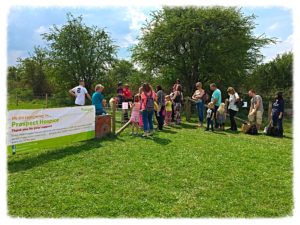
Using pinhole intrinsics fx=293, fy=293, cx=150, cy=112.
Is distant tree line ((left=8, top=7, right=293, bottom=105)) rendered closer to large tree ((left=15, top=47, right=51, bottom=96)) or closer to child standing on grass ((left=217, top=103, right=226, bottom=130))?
large tree ((left=15, top=47, right=51, bottom=96))

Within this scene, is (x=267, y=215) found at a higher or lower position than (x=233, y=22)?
lower

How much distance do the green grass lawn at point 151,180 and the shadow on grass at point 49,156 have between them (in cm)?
2

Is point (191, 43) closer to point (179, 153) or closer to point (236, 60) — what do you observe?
point (236, 60)

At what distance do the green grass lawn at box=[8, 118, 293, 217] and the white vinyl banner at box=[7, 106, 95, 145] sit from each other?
0.40 meters

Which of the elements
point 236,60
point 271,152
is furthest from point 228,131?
point 236,60

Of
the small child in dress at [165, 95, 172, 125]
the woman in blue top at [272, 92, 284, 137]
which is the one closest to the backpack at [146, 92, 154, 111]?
the small child in dress at [165, 95, 172, 125]

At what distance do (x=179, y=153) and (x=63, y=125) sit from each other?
11.8 ft

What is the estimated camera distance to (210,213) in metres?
4.61

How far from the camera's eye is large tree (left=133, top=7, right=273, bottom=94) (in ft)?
86.2

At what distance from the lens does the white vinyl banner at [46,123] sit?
288 inches

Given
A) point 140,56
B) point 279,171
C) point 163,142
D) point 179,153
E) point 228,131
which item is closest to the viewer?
point 279,171

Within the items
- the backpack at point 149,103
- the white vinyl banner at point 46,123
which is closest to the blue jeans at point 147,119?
the backpack at point 149,103

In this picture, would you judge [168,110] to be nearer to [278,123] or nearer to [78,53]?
[278,123]

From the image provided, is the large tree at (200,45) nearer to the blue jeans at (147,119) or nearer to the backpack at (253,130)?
the backpack at (253,130)
